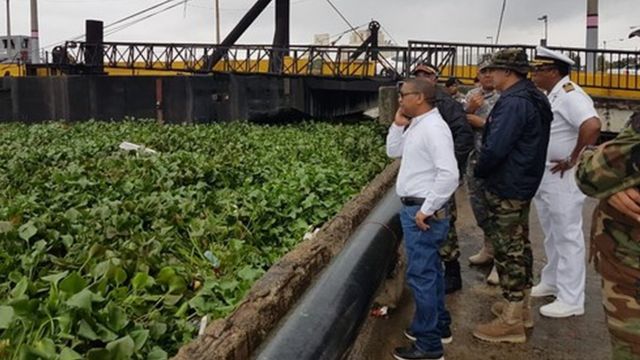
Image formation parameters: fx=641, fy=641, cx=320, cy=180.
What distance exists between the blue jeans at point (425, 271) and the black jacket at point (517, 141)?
0.46 m

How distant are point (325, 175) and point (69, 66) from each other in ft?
66.5

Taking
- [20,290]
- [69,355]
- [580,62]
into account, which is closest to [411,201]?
[69,355]

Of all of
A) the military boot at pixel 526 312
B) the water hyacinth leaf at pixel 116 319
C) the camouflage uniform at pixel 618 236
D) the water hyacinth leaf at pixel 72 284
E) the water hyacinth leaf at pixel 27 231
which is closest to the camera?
the camouflage uniform at pixel 618 236

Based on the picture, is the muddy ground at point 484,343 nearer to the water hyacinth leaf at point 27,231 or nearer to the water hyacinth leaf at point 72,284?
the water hyacinth leaf at point 72,284

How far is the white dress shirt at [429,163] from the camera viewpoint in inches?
127

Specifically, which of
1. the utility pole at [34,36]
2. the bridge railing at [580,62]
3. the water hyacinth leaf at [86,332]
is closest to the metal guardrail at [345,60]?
the bridge railing at [580,62]

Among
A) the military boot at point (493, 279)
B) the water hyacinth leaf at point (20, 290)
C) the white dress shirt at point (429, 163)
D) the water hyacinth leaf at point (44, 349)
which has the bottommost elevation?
the military boot at point (493, 279)

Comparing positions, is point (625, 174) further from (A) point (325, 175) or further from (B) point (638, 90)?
(B) point (638, 90)

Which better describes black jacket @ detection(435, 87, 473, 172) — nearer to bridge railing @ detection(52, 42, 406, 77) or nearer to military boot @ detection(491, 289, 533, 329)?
military boot @ detection(491, 289, 533, 329)

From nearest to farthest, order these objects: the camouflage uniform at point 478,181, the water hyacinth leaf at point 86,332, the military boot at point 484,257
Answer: the water hyacinth leaf at point 86,332 → the camouflage uniform at point 478,181 → the military boot at point 484,257

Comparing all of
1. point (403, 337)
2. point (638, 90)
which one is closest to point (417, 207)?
point (403, 337)

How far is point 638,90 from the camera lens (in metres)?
14.0

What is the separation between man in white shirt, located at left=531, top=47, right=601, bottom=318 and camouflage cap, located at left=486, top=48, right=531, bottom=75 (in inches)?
21.0

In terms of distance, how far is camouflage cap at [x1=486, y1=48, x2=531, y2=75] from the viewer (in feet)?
11.8
